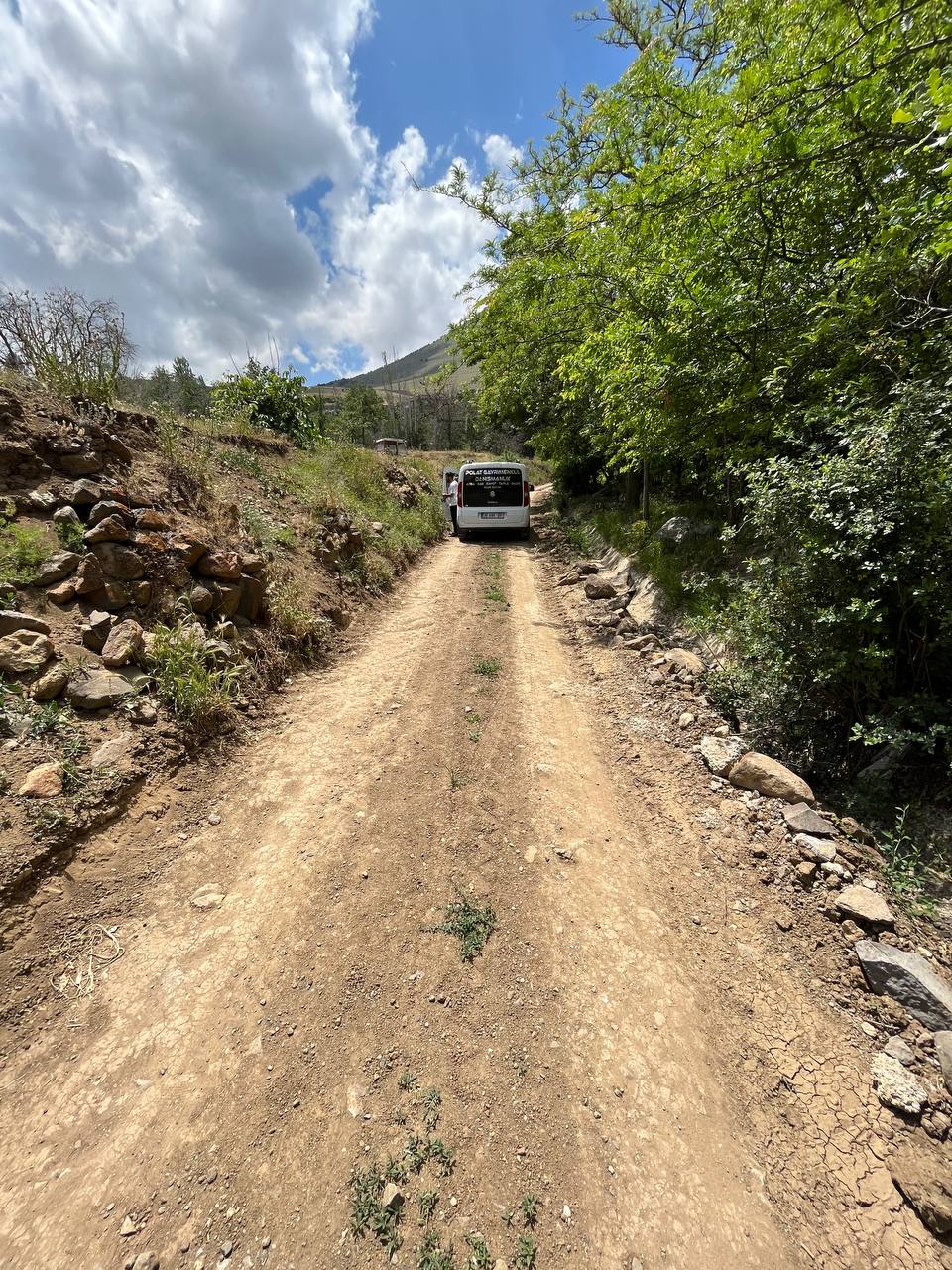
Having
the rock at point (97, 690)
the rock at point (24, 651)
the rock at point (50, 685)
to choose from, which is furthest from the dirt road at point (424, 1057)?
the rock at point (24, 651)

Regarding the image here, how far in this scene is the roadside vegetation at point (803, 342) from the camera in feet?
9.78

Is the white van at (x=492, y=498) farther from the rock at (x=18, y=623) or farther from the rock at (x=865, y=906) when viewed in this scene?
the rock at (x=865, y=906)

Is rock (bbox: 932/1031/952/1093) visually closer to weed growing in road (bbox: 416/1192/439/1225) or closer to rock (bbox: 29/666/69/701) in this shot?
weed growing in road (bbox: 416/1192/439/1225)

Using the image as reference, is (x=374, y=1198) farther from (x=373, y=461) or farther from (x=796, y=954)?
(x=373, y=461)

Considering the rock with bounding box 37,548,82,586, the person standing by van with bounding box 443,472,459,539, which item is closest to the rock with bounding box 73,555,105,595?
the rock with bounding box 37,548,82,586

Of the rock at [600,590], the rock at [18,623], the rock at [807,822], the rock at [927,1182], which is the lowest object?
the rock at [927,1182]

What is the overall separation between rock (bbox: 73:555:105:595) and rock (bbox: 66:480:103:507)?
0.71 m

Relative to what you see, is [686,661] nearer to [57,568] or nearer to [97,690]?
[97,690]

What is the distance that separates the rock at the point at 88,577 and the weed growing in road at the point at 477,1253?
464 cm

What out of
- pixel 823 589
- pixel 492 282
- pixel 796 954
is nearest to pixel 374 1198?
pixel 796 954

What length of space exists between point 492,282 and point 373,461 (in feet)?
16.6

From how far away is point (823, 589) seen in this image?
11.1ft

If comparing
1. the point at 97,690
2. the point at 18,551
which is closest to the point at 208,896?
the point at 97,690

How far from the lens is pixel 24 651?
3238 mm
